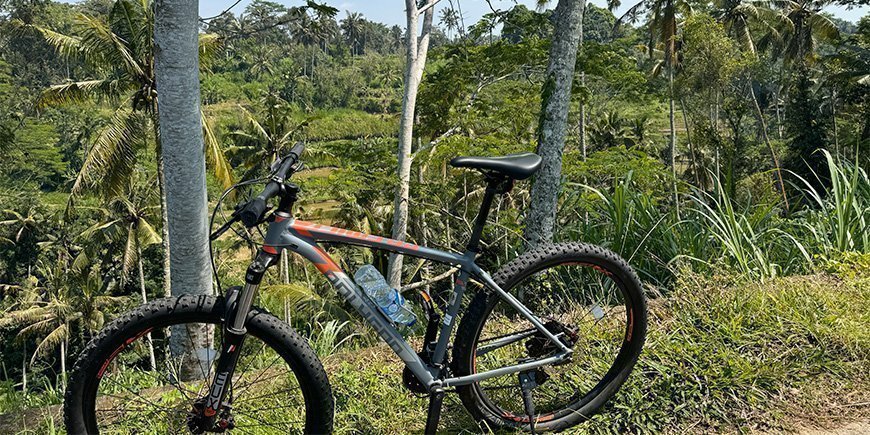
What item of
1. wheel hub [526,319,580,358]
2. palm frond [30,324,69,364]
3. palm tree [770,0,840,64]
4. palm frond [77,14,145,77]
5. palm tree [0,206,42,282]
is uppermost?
palm tree [770,0,840,64]

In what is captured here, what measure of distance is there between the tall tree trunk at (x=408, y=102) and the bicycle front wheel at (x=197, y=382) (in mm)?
6202

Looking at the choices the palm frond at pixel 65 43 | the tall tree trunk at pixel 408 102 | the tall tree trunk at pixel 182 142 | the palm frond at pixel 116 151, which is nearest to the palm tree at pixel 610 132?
the tall tree trunk at pixel 408 102

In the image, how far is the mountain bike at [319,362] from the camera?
6.31ft

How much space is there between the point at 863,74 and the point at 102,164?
89.9 ft

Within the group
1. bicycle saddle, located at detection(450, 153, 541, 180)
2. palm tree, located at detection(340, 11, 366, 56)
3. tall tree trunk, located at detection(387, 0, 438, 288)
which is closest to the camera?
bicycle saddle, located at detection(450, 153, 541, 180)

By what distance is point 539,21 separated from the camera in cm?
1078

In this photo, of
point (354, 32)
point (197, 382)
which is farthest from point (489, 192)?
point (354, 32)

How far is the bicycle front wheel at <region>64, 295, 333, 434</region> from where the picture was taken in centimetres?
190

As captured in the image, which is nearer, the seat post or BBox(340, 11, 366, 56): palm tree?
the seat post

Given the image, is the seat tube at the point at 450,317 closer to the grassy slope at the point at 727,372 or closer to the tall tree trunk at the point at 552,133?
the grassy slope at the point at 727,372

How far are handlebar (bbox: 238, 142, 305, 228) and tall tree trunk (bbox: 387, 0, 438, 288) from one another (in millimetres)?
6808

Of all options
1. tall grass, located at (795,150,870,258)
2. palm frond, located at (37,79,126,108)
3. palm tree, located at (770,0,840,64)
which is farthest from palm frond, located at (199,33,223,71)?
palm tree, located at (770,0,840,64)

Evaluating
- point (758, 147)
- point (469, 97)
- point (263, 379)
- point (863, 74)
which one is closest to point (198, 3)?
point (263, 379)

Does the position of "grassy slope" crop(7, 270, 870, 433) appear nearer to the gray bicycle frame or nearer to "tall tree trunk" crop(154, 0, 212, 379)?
the gray bicycle frame
